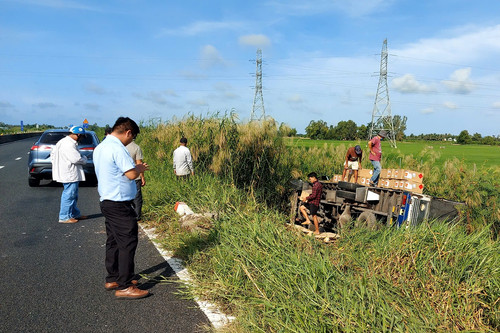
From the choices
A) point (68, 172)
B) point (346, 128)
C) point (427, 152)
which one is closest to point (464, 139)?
point (346, 128)

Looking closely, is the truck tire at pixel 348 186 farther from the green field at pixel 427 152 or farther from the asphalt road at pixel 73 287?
the asphalt road at pixel 73 287

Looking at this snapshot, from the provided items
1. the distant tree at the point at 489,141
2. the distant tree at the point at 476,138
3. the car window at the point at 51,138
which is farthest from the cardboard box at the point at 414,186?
the distant tree at the point at 476,138

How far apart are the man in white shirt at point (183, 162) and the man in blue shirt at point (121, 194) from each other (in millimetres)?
5005

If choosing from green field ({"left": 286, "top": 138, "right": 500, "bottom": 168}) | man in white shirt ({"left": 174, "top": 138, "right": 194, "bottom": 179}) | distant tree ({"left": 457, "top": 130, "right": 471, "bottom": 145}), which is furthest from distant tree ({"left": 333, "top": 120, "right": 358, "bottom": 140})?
man in white shirt ({"left": 174, "top": 138, "right": 194, "bottom": 179})

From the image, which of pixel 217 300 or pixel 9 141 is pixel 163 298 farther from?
pixel 9 141

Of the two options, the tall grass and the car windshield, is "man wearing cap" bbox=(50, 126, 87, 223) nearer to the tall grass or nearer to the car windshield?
the tall grass

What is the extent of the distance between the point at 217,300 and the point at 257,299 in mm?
659

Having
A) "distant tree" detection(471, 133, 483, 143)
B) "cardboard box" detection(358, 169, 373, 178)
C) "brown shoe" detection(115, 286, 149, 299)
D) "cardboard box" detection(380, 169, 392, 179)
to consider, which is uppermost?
"distant tree" detection(471, 133, 483, 143)

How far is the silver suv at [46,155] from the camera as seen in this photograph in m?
13.2

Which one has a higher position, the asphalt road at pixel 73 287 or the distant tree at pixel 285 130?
the distant tree at pixel 285 130

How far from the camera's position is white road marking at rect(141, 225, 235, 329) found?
3.95m

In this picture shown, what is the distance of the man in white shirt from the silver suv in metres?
5.06

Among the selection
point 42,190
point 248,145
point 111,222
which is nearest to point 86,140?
point 42,190

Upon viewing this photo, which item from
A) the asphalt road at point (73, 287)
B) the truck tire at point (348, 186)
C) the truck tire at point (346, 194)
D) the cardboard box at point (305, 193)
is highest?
the truck tire at point (348, 186)
